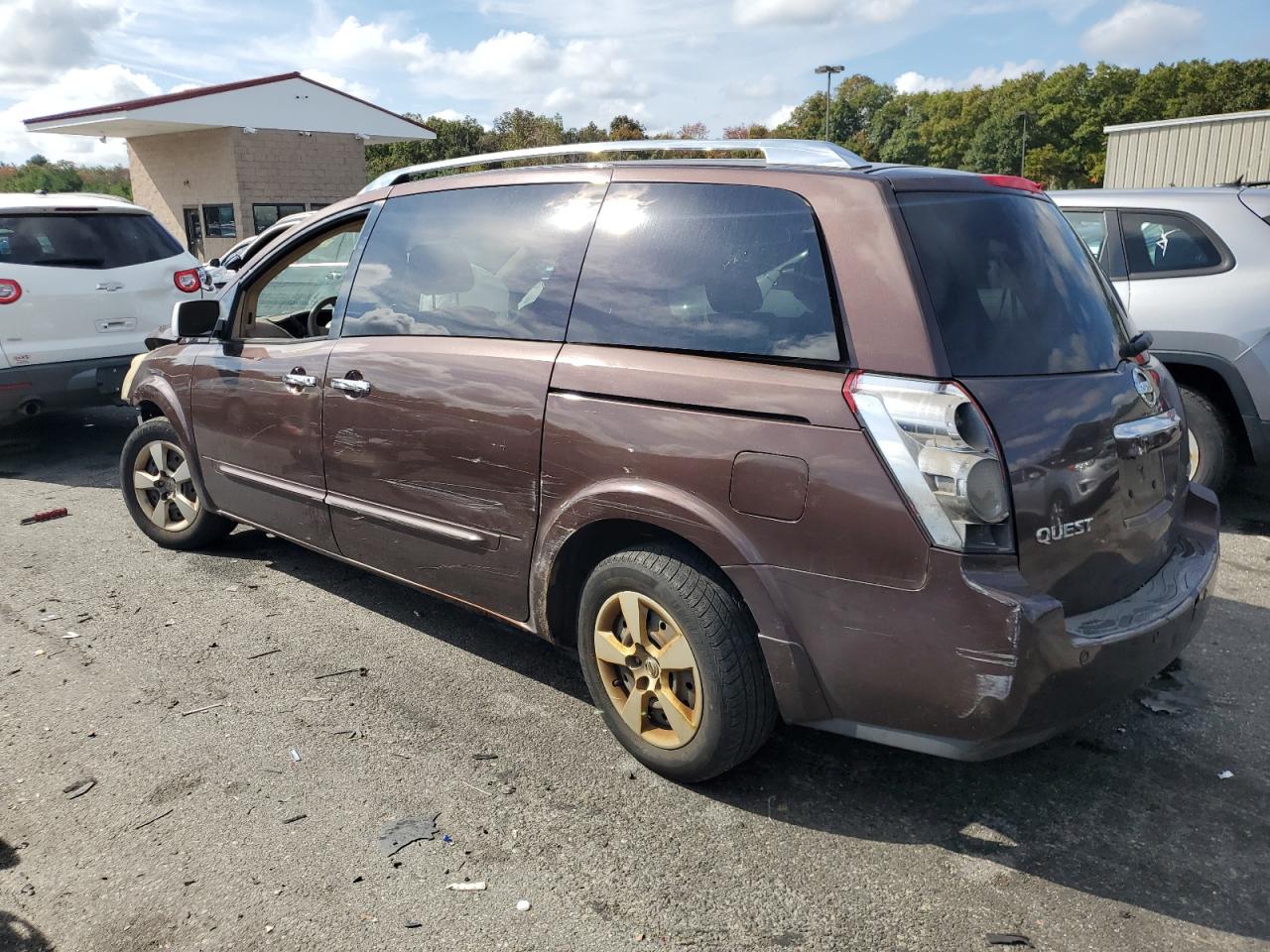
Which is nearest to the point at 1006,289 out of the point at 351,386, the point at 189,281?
the point at 351,386

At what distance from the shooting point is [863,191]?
2.72 m

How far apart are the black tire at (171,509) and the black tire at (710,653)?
119 inches

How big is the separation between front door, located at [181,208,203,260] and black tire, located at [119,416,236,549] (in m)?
26.1

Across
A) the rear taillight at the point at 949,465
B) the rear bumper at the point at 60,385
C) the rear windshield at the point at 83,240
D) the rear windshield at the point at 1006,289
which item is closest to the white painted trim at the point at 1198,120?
the rear windshield at the point at 83,240

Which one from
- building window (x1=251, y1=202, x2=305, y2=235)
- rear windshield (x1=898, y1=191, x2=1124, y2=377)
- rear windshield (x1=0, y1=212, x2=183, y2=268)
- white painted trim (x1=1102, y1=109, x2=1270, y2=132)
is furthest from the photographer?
building window (x1=251, y1=202, x2=305, y2=235)

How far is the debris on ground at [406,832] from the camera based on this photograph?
280 centimetres

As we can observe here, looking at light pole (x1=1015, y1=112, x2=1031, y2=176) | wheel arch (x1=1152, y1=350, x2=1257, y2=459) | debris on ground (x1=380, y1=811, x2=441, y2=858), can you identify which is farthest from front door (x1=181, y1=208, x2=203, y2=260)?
light pole (x1=1015, y1=112, x2=1031, y2=176)

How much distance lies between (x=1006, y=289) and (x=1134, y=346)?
70cm

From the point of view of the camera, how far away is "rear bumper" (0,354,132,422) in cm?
699

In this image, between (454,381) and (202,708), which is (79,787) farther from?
(454,381)

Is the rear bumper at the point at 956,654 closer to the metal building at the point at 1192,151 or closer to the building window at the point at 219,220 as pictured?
the metal building at the point at 1192,151

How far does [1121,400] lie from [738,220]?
4.04 feet

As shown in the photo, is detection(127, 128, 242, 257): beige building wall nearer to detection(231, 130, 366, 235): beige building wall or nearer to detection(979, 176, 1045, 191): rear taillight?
detection(231, 130, 366, 235): beige building wall

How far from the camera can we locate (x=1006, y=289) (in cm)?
275
